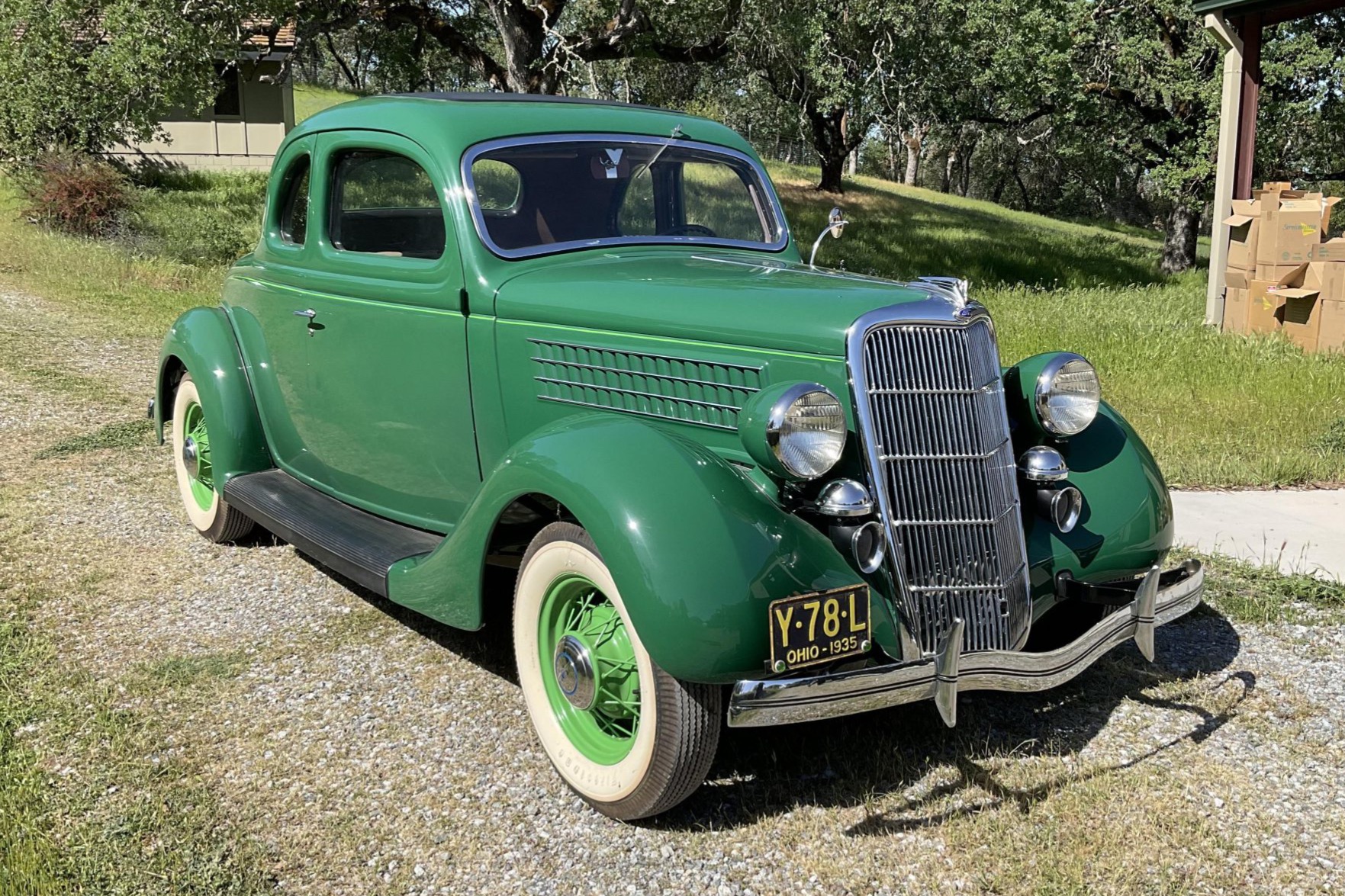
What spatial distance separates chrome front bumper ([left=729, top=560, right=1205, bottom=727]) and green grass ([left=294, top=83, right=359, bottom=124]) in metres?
34.3

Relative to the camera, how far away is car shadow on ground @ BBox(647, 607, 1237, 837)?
2.96 metres

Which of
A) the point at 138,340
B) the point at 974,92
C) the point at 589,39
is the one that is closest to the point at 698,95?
the point at 974,92

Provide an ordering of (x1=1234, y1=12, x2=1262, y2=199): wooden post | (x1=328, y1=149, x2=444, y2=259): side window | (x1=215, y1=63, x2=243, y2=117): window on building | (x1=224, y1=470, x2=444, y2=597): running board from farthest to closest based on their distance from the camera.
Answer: (x1=215, y1=63, x2=243, y2=117): window on building
(x1=1234, y1=12, x2=1262, y2=199): wooden post
(x1=328, y1=149, x2=444, y2=259): side window
(x1=224, y1=470, x2=444, y2=597): running board

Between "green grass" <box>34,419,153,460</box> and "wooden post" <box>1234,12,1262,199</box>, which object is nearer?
"green grass" <box>34,419,153,460</box>

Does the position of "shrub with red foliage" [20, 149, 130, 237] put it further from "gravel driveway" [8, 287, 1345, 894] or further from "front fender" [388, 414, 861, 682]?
"front fender" [388, 414, 861, 682]

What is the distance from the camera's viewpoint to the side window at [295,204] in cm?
448

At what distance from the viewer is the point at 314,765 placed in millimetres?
3152

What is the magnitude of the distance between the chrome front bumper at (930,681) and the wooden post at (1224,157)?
8.56 meters

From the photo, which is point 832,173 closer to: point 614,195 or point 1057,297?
point 1057,297

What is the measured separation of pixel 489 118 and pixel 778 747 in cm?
223

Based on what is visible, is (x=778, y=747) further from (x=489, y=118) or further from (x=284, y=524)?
(x=489, y=118)

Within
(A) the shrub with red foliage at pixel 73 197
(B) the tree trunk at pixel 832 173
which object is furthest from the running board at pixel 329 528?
(B) the tree trunk at pixel 832 173

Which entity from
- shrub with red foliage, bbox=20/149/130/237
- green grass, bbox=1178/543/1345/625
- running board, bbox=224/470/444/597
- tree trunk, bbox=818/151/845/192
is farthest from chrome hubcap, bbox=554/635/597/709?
tree trunk, bbox=818/151/845/192

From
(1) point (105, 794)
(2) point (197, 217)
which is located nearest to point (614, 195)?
(1) point (105, 794)
